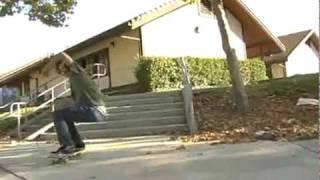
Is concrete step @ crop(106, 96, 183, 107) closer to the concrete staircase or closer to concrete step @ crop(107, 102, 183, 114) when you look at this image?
the concrete staircase

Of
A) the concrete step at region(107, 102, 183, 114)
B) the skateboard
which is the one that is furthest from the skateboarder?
A: the concrete step at region(107, 102, 183, 114)

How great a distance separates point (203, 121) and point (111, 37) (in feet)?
44.8

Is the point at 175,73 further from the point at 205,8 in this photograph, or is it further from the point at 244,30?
the point at 244,30

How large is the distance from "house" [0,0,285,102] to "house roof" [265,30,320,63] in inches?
267

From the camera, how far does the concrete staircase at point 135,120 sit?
12047 mm

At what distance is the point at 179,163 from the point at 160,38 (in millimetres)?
18503

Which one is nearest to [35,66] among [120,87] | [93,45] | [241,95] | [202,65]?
[93,45]

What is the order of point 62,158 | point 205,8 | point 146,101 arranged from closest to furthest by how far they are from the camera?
point 62,158 < point 146,101 < point 205,8

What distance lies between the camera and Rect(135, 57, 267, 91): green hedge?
20953 mm

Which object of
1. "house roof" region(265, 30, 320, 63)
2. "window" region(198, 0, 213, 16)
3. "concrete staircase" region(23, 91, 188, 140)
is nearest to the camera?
"concrete staircase" region(23, 91, 188, 140)

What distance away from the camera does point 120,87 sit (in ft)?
81.4

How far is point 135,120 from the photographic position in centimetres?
1270

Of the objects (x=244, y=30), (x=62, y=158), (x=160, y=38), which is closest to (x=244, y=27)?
(x=244, y=30)

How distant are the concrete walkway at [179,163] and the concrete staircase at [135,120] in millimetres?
2533
